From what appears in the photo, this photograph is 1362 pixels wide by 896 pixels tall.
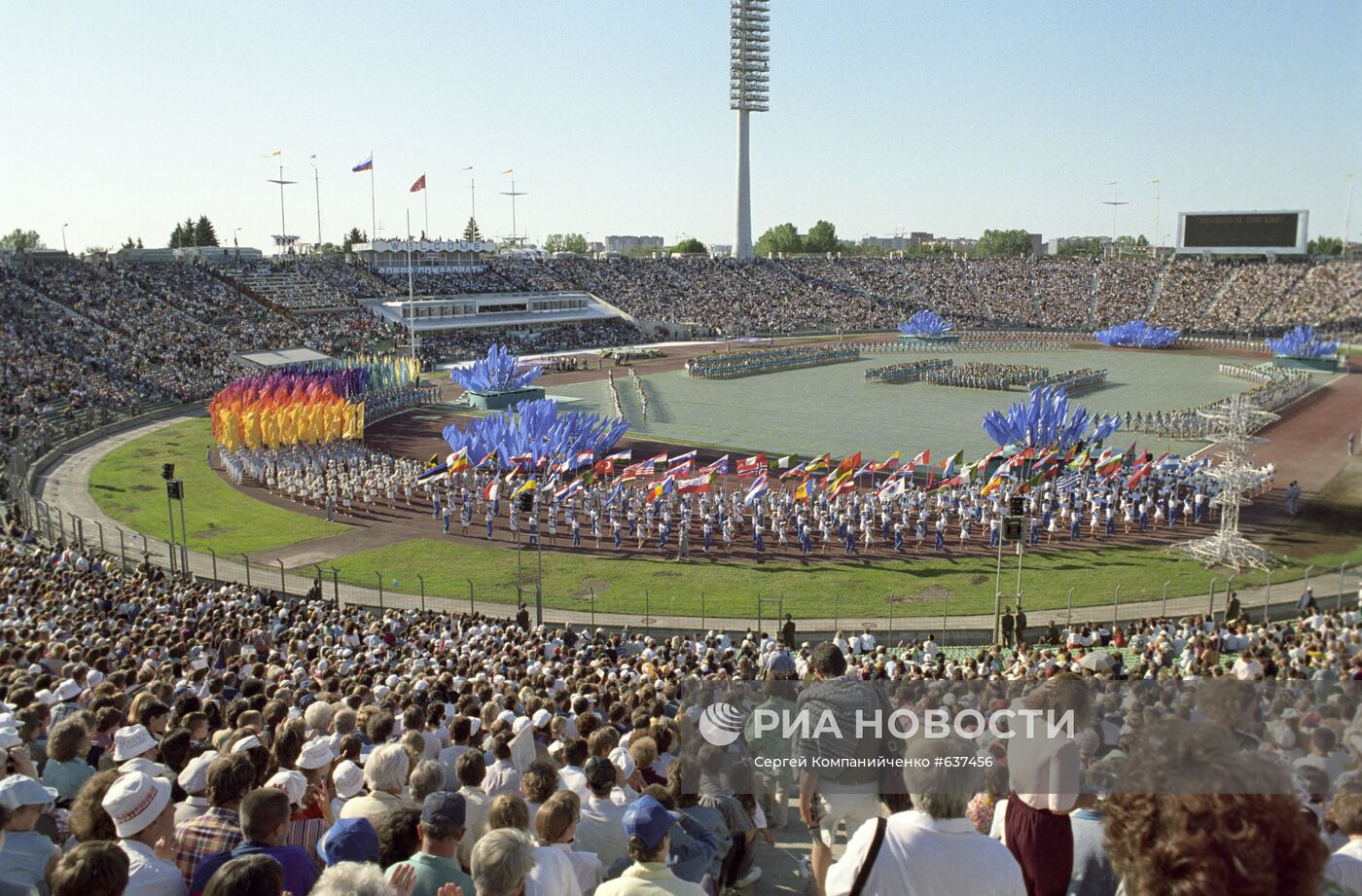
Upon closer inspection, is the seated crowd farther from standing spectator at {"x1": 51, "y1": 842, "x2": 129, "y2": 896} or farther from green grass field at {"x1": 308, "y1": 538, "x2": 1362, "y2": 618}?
green grass field at {"x1": 308, "y1": 538, "x2": 1362, "y2": 618}

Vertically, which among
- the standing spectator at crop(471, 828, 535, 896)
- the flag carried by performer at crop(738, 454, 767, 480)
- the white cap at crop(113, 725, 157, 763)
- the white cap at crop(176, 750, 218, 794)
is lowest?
the flag carried by performer at crop(738, 454, 767, 480)

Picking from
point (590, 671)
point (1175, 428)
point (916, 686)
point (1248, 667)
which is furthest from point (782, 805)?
point (1175, 428)

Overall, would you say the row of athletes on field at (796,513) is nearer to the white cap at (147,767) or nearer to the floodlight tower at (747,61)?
the white cap at (147,767)

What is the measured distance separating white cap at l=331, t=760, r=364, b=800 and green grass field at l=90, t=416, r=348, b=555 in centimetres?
2521

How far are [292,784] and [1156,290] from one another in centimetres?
10939

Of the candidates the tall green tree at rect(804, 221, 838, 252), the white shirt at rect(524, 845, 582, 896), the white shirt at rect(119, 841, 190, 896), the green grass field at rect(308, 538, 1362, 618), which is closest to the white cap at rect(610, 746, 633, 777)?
the white shirt at rect(524, 845, 582, 896)

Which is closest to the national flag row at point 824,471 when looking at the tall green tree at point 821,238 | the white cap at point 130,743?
the white cap at point 130,743

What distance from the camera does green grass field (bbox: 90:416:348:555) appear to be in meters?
31.3

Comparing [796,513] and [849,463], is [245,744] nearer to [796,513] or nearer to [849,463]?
[796,513]

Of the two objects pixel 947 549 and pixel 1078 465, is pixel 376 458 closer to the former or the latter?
pixel 947 549

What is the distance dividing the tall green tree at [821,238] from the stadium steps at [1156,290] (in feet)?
294

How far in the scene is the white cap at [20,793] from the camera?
5.54 meters

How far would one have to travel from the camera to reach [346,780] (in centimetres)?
675

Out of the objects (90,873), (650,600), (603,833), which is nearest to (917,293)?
(650,600)
